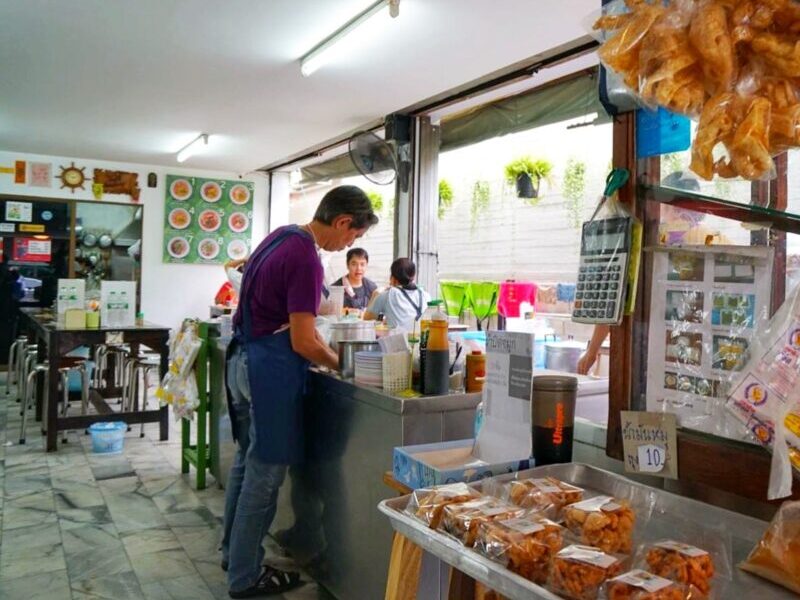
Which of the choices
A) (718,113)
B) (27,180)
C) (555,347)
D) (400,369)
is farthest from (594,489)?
(27,180)

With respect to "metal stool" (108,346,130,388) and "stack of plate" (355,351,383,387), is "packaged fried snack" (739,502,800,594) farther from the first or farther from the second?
"metal stool" (108,346,130,388)

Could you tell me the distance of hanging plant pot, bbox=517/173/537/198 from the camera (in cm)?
510

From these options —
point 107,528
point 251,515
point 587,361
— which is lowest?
point 107,528

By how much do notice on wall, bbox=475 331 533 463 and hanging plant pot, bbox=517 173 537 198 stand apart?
375 centimetres

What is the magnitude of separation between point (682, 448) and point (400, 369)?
1138 mm

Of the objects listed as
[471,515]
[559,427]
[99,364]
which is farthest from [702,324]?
[99,364]

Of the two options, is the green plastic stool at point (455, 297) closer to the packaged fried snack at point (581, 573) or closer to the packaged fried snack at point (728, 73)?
the packaged fried snack at point (728, 73)

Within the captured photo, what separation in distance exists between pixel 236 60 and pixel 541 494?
14.0ft

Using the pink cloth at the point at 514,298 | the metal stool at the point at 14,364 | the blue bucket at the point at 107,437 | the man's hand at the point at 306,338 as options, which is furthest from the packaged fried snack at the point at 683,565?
the metal stool at the point at 14,364

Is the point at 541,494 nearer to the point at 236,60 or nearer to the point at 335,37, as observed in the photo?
the point at 335,37

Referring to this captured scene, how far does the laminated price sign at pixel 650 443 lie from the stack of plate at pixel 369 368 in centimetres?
109

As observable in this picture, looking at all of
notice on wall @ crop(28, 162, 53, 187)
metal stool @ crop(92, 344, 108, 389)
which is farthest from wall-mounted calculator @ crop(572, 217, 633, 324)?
notice on wall @ crop(28, 162, 53, 187)

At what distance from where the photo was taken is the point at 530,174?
511cm

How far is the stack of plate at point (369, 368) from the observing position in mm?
2324
